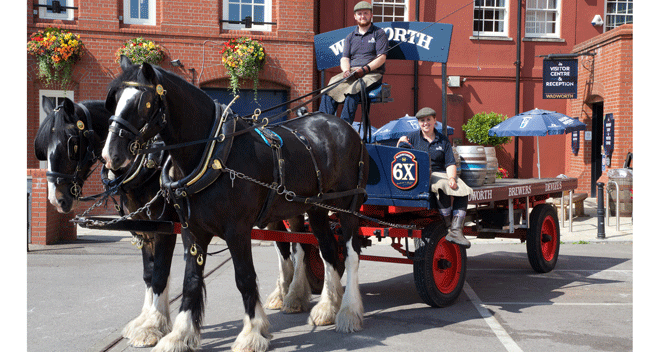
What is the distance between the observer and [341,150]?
18.6 ft

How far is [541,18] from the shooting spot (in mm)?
17562

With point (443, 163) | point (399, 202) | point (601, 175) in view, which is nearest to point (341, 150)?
point (399, 202)

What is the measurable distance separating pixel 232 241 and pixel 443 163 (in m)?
2.92

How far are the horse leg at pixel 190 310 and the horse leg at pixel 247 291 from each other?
331 mm

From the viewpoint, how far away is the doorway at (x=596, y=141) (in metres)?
16.7

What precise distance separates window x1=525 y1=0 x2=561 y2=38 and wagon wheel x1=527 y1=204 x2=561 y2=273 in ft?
34.7

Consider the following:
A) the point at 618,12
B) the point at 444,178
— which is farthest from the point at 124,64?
the point at 618,12

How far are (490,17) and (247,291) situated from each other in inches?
593

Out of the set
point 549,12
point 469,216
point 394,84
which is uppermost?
point 549,12

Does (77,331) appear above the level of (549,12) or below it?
below

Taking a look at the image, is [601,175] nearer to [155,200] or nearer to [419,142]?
[419,142]

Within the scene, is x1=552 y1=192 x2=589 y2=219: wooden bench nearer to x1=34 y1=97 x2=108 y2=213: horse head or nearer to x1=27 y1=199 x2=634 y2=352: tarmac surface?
x1=27 y1=199 x2=634 y2=352: tarmac surface

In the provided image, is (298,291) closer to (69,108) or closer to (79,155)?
(79,155)

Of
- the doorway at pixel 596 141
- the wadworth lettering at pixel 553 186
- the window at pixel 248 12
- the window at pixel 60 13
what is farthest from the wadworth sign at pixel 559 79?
the window at pixel 60 13
